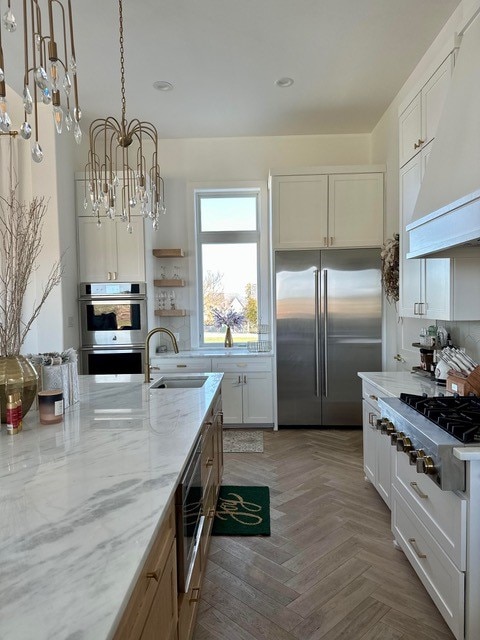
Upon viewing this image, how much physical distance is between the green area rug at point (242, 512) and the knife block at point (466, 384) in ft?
4.66

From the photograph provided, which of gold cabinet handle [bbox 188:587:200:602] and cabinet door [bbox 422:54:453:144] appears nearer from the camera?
gold cabinet handle [bbox 188:587:200:602]

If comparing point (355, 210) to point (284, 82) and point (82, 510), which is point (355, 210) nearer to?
point (284, 82)

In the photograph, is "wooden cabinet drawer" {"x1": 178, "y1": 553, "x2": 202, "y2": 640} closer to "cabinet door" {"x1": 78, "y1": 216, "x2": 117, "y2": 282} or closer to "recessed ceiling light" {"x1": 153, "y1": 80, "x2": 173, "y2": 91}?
"cabinet door" {"x1": 78, "y1": 216, "x2": 117, "y2": 282}

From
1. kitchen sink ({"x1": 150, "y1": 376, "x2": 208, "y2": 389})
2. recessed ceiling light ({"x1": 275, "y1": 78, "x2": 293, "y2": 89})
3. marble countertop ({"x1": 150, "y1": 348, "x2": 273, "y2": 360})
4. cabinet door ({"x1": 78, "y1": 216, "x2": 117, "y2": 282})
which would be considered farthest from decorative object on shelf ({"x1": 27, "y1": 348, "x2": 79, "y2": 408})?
recessed ceiling light ({"x1": 275, "y1": 78, "x2": 293, "y2": 89})

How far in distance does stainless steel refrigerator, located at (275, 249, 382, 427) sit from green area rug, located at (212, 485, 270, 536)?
152 cm

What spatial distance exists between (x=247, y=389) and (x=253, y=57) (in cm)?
312

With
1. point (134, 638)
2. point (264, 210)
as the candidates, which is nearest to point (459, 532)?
point (134, 638)

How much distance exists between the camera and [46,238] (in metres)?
3.78

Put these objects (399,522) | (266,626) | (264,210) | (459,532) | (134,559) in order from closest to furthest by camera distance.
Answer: (134,559)
(459,532)
(266,626)
(399,522)
(264,210)

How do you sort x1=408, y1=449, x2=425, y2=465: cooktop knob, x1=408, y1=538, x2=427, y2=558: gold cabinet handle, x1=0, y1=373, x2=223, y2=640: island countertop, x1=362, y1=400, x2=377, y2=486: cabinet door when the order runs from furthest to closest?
x1=362, y1=400, x2=377, y2=486: cabinet door < x1=408, y1=538, x2=427, y2=558: gold cabinet handle < x1=408, y1=449, x2=425, y2=465: cooktop knob < x1=0, y1=373, x2=223, y2=640: island countertop

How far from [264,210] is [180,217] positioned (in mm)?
1054

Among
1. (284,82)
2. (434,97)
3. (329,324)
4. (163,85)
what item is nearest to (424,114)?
(434,97)

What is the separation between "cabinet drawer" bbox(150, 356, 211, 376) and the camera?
4.18 meters

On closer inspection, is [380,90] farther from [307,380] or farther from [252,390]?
[252,390]
